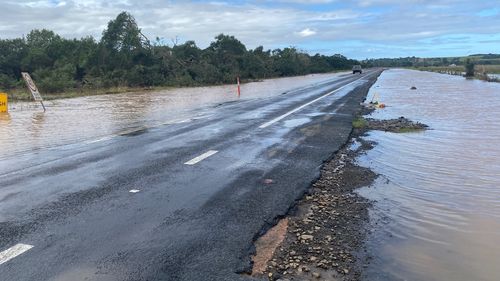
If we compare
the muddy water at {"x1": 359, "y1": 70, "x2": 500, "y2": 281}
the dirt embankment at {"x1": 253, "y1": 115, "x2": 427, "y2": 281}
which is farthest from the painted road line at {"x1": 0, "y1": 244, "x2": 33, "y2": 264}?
the muddy water at {"x1": 359, "y1": 70, "x2": 500, "y2": 281}

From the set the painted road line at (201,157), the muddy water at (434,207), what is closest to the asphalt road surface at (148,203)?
the painted road line at (201,157)

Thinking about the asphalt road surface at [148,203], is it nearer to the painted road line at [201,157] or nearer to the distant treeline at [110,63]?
the painted road line at [201,157]

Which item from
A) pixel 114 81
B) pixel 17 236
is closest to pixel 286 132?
pixel 17 236

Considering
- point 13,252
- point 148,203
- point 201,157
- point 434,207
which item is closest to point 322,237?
point 148,203

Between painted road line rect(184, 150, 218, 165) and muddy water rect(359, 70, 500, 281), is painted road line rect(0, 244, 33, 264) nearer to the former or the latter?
muddy water rect(359, 70, 500, 281)

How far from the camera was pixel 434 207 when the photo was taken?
23.7ft

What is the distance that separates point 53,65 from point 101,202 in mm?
49221

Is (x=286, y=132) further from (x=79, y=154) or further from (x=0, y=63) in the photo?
(x=0, y=63)

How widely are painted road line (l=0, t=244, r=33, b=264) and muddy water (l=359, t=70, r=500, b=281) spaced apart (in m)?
3.41

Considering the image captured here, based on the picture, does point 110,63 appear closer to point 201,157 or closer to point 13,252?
point 201,157

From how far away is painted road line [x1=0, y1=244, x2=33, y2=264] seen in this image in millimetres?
4531

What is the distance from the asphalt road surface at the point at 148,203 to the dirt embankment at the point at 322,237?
0.23 m

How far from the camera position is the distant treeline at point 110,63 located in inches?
1811

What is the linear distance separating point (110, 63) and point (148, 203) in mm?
46308
